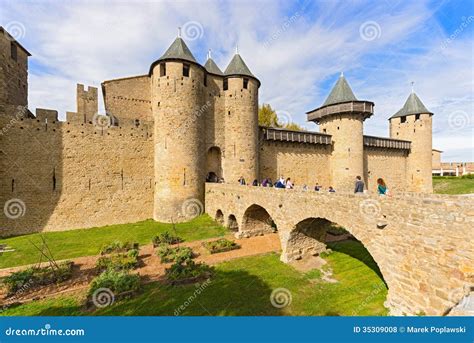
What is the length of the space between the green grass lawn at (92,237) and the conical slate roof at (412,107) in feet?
89.8

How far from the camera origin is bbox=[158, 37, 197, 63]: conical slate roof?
1564 centimetres

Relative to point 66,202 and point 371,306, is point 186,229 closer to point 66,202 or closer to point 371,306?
point 66,202

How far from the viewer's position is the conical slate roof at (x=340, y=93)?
21.3m

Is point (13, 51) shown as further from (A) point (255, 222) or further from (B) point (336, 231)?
(B) point (336, 231)

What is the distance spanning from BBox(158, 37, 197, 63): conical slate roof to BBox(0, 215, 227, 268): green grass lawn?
11871 millimetres

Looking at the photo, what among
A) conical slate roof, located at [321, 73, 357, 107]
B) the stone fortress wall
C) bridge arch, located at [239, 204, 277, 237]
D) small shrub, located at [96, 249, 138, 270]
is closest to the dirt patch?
bridge arch, located at [239, 204, 277, 237]

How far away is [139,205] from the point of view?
646 inches

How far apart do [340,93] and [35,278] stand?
25738 millimetres

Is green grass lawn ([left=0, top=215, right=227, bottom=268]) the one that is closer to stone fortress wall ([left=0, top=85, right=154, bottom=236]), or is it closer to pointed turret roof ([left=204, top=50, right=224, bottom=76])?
stone fortress wall ([left=0, top=85, right=154, bottom=236])

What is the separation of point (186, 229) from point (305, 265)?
8.02m

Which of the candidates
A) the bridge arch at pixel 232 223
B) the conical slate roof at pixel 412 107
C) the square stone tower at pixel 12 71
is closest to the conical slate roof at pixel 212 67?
the bridge arch at pixel 232 223

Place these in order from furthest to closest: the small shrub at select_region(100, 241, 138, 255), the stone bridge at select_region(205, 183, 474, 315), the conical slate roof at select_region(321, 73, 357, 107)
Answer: the conical slate roof at select_region(321, 73, 357, 107) → the small shrub at select_region(100, 241, 138, 255) → the stone bridge at select_region(205, 183, 474, 315)

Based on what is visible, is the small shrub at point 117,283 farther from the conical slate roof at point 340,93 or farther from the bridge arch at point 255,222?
the conical slate roof at point 340,93

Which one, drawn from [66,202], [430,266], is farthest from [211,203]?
[430,266]
